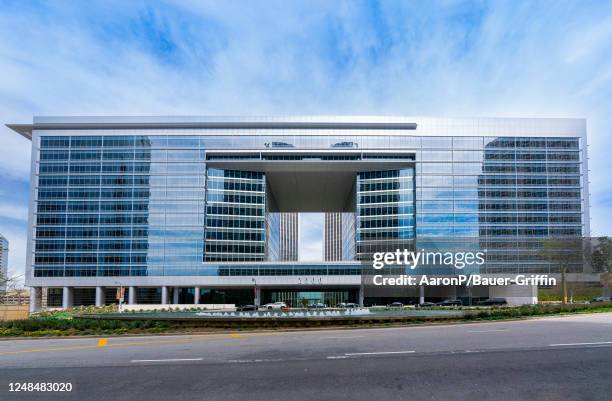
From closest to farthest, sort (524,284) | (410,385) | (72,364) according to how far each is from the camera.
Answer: (410,385), (72,364), (524,284)

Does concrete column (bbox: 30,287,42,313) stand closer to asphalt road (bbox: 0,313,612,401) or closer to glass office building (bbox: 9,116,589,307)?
glass office building (bbox: 9,116,589,307)

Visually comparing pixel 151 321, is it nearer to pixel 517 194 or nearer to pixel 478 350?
pixel 478 350

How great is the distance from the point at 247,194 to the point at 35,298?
45248 millimetres

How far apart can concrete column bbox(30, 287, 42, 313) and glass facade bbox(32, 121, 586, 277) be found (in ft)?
13.0

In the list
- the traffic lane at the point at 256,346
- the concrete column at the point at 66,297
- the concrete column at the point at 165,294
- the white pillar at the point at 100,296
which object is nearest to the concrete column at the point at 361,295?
the concrete column at the point at 165,294

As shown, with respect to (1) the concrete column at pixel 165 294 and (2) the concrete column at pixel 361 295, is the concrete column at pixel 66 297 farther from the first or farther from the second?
(2) the concrete column at pixel 361 295

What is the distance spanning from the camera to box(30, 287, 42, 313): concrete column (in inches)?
3253

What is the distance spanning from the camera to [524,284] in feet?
256

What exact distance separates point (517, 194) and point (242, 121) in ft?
189

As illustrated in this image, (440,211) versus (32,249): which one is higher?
(440,211)

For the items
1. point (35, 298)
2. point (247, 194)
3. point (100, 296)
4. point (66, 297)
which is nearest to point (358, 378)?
point (247, 194)

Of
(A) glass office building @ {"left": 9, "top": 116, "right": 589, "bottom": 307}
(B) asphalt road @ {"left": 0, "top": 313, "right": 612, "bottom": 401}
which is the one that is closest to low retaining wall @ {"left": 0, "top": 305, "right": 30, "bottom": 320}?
(B) asphalt road @ {"left": 0, "top": 313, "right": 612, "bottom": 401}

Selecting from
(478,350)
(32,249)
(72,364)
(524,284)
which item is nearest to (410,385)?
(478,350)

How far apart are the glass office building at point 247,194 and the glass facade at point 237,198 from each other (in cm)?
21
